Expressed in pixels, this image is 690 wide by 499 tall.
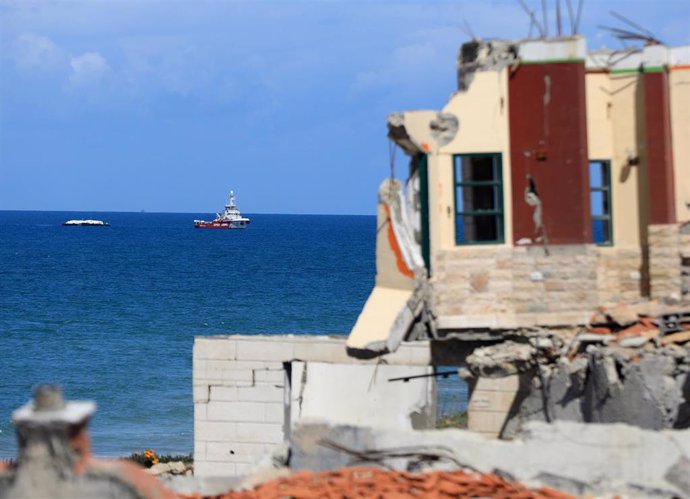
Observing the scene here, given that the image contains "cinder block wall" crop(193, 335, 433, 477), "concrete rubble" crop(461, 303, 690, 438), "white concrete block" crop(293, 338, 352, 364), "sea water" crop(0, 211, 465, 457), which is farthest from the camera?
"sea water" crop(0, 211, 465, 457)

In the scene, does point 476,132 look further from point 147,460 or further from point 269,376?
point 147,460

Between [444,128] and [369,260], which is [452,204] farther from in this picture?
[369,260]

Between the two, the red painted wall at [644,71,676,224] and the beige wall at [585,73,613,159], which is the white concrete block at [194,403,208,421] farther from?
the red painted wall at [644,71,676,224]

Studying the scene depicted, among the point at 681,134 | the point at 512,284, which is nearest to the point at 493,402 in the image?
the point at 512,284

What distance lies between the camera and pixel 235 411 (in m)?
22.2

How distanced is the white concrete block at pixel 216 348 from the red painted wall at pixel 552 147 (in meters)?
5.82

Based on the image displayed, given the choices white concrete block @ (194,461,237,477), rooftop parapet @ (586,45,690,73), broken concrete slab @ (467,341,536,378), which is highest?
rooftop parapet @ (586,45,690,73)

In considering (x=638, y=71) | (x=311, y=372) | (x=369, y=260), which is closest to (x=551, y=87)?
(x=638, y=71)

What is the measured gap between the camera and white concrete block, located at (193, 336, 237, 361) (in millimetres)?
21938

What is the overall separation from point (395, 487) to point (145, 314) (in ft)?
266

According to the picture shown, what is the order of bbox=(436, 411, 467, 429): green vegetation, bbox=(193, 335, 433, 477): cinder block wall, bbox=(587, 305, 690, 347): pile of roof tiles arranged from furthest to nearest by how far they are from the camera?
bbox=(436, 411, 467, 429): green vegetation < bbox=(193, 335, 433, 477): cinder block wall < bbox=(587, 305, 690, 347): pile of roof tiles

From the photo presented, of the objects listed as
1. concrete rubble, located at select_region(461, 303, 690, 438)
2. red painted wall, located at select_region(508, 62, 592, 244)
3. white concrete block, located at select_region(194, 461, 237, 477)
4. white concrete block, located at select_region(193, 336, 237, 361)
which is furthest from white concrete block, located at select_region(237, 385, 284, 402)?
red painted wall, located at select_region(508, 62, 592, 244)

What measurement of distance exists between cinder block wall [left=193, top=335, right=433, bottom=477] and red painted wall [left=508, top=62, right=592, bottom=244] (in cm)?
428

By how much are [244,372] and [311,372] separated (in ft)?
4.57
